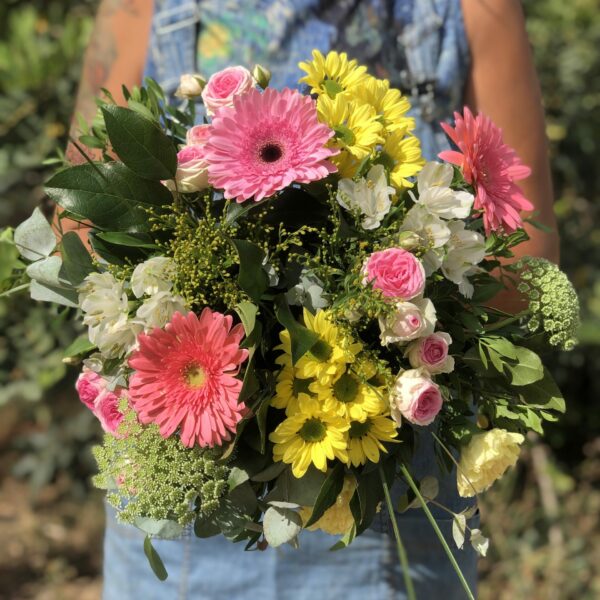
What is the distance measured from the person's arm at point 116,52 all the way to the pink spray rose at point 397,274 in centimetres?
62

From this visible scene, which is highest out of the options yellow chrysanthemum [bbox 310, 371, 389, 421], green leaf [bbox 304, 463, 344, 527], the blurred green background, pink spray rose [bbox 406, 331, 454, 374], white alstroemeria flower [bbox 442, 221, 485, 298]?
white alstroemeria flower [bbox 442, 221, 485, 298]

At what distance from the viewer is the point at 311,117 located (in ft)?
2.61

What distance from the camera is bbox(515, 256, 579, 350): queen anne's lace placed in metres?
0.88

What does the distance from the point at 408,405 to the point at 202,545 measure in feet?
1.80

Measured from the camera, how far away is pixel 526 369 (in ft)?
2.79

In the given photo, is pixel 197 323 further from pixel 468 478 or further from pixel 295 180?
pixel 468 478

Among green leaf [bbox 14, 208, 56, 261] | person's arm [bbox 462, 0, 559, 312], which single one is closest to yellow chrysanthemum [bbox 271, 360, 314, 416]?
green leaf [bbox 14, 208, 56, 261]

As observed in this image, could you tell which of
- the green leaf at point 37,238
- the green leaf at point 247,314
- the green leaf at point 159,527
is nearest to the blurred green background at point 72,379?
the green leaf at point 37,238

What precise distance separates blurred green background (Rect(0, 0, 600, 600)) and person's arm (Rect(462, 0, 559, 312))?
46.0 inches

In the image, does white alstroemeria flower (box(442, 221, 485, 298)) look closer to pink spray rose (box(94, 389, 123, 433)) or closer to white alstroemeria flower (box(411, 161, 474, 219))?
white alstroemeria flower (box(411, 161, 474, 219))

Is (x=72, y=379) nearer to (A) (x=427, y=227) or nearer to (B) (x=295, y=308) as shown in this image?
(B) (x=295, y=308)

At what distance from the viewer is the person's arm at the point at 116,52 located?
1236mm

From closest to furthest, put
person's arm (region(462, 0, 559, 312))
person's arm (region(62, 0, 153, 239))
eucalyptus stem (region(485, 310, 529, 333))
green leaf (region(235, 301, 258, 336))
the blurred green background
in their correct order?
green leaf (region(235, 301, 258, 336)) → eucalyptus stem (region(485, 310, 529, 333)) → person's arm (region(462, 0, 559, 312)) → person's arm (region(62, 0, 153, 239)) → the blurred green background

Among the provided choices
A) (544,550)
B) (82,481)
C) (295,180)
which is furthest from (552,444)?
(295,180)
